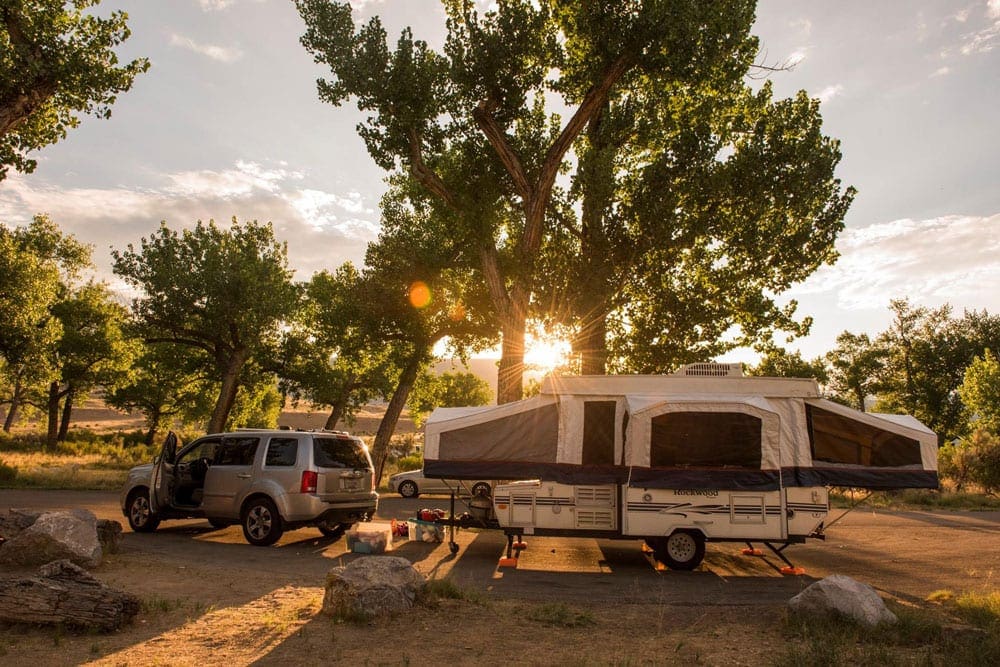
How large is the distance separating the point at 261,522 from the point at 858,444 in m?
10.3

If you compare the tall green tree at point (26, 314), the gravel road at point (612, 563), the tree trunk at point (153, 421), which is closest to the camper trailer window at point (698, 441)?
the gravel road at point (612, 563)

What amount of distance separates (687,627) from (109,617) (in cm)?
575

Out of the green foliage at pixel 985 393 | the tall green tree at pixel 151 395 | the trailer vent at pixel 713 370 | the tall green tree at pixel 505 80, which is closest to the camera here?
the trailer vent at pixel 713 370

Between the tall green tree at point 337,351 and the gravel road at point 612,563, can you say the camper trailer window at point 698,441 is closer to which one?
the gravel road at point 612,563

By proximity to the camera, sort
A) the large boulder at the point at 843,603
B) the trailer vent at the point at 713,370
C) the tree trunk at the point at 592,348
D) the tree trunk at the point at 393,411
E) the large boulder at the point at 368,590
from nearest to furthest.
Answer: the large boulder at the point at 843,603 → the large boulder at the point at 368,590 → the trailer vent at the point at 713,370 → the tree trunk at the point at 592,348 → the tree trunk at the point at 393,411

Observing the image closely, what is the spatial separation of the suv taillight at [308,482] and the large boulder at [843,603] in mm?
7769

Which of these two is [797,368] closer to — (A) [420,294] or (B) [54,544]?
(A) [420,294]

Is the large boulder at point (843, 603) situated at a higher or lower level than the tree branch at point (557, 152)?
lower

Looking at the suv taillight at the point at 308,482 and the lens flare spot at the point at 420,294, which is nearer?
the suv taillight at the point at 308,482

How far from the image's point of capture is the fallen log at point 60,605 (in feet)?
20.6

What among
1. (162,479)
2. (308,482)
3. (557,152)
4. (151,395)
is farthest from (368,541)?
(151,395)

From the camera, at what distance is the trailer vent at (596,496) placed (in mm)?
11172

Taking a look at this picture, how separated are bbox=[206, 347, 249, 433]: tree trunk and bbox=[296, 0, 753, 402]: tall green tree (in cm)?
1312

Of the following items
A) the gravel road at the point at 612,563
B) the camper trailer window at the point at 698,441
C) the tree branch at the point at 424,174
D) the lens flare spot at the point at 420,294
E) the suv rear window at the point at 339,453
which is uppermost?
the tree branch at the point at 424,174
